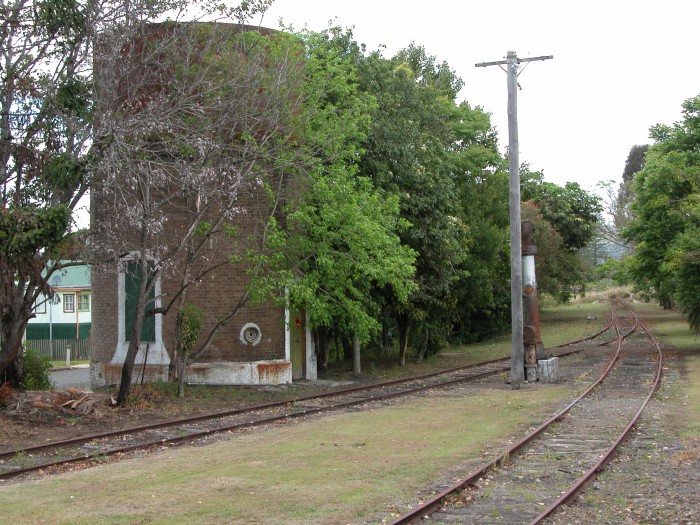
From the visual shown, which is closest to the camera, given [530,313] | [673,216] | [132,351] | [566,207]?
[132,351]

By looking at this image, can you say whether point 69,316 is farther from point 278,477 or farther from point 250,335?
point 278,477

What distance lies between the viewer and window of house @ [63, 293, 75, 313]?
49.0 meters

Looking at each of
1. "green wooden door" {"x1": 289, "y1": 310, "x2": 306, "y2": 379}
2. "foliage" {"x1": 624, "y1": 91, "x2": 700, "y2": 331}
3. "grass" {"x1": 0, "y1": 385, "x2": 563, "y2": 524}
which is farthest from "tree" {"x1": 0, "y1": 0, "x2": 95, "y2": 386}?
"foliage" {"x1": 624, "y1": 91, "x2": 700, "y2": 331}

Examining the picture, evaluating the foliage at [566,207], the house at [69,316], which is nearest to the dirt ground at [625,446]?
the house at [69,316]

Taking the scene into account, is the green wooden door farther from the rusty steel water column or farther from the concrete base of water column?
the concrete base of water column

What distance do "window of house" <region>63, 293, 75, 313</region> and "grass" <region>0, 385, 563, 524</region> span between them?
3772 centimetres

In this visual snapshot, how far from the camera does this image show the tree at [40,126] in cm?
1516

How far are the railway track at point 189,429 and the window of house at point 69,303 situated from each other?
31756 mm

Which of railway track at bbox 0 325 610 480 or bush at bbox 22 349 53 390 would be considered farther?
bush at bbox 22 349 53 390

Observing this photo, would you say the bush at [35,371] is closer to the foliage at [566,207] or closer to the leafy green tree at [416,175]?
the leafy green tree at [416,175]

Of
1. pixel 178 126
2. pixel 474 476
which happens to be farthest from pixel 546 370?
pixel 474 476

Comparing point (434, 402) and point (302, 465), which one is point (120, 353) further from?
point (302, 465)

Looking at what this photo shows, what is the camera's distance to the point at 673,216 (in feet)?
109

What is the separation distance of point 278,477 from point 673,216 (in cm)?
2781
